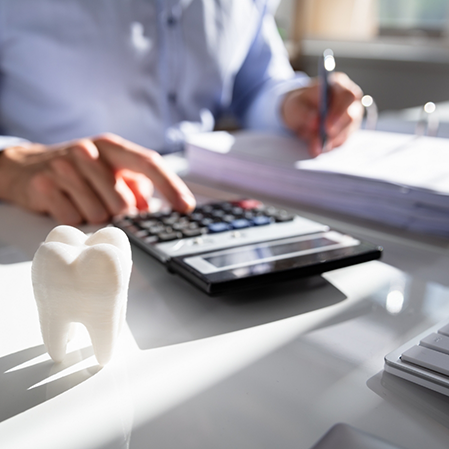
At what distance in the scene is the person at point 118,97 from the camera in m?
0.48

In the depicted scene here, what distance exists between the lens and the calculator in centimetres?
31

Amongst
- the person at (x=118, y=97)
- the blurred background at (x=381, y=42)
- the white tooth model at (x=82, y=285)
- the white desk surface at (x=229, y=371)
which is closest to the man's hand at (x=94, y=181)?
the person at (x=118, y=97)

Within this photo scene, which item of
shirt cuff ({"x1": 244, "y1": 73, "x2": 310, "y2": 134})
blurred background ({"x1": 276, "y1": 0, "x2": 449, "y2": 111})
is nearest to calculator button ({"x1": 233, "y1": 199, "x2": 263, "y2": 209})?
shirt cuff ({"x1": 244, "y1": 73, "x2": 310, "y2": 134})

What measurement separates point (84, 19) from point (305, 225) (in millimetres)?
531

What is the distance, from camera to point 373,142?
662 millimetres

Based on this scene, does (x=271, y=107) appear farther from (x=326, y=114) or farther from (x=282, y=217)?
(x=282, y=217)

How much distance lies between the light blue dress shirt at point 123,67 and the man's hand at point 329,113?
3.2 inches

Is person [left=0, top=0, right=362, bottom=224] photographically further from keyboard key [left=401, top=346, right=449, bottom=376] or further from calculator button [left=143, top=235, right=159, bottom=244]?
keyboard key [left=401, top=346, right=449, bottom=376]

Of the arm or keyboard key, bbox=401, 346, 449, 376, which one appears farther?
the arm

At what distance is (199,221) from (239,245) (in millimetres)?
63

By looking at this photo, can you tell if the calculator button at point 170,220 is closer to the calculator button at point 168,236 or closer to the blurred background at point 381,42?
the calculator button at point 168,236

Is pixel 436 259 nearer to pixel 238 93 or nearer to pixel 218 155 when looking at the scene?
pixel 218 155

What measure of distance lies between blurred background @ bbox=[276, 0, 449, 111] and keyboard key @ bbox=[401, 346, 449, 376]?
7.03 feet

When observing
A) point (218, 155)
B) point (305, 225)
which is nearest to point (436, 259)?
point (305, 225)
